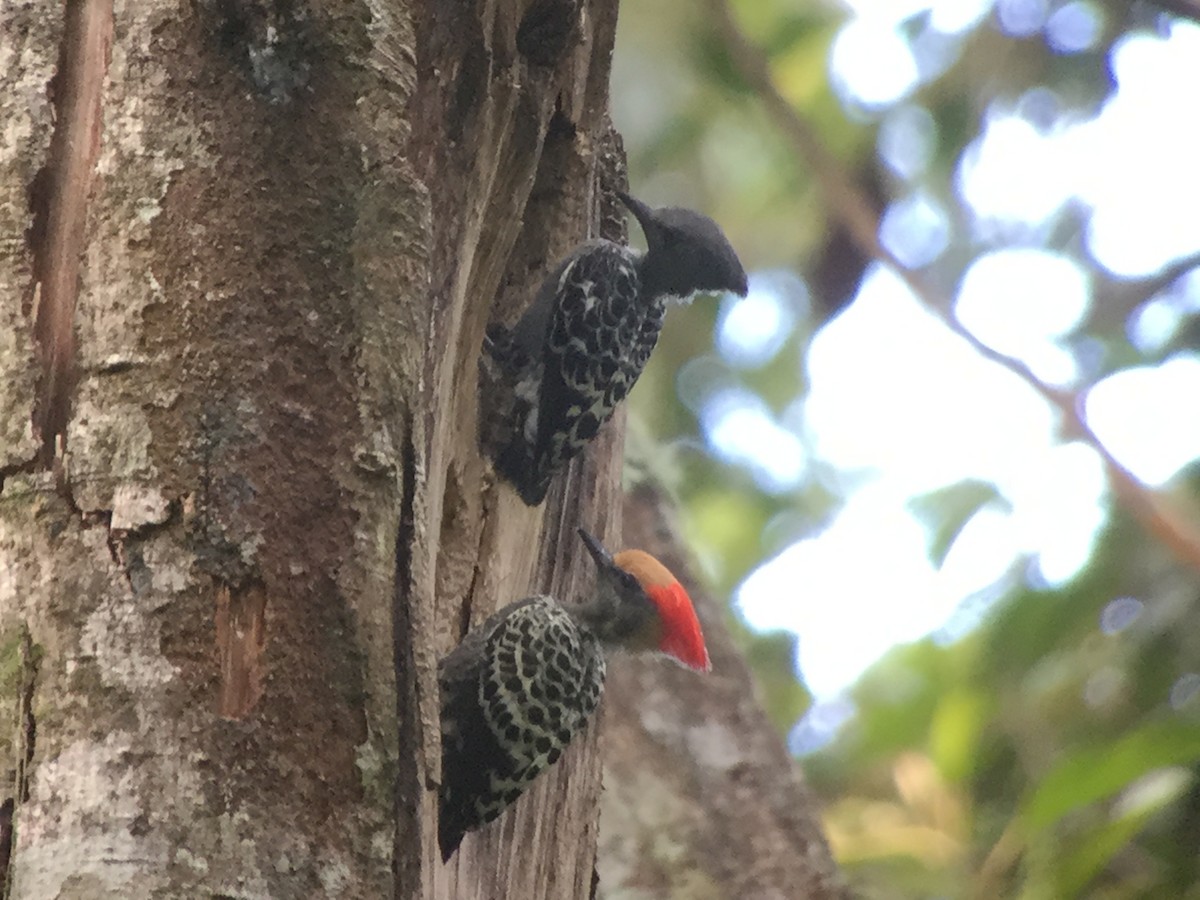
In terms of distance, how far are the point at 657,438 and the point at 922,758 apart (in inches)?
68.2

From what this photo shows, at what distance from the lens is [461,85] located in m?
1.97

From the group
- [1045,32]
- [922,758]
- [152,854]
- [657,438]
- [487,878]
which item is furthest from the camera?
[657,438]

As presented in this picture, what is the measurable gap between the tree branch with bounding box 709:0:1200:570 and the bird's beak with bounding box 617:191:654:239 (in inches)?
36.9

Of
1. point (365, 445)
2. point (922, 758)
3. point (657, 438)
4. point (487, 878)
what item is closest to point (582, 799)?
point (487, 878)

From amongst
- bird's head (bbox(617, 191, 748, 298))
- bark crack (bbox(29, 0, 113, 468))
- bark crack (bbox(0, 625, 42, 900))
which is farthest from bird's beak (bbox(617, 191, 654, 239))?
bark crack (bbox(0, 625, 42, 900))

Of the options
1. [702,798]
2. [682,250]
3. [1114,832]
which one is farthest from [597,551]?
[1114,832]

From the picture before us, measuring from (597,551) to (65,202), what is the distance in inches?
60.9

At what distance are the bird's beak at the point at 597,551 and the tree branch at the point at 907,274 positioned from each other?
1324mm

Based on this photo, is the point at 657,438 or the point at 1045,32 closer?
the point at 1045,32

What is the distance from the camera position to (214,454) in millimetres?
1407

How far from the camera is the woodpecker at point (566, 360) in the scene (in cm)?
260

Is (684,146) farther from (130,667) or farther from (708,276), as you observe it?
(130,667)

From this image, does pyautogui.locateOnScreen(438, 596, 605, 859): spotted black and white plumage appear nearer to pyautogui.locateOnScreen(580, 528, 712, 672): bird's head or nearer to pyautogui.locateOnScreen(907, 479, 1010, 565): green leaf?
pyautogui.locateOnScreen(580, 528, 712, 672): bird's head

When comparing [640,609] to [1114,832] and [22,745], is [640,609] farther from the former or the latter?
[22,745]
